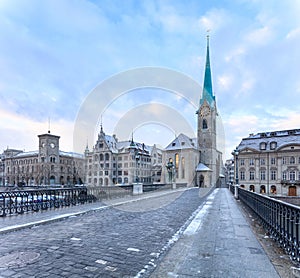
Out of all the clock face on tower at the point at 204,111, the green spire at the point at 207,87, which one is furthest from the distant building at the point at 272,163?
the green spire at the point at 207,87

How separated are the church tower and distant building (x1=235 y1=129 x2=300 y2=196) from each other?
27.1 ft

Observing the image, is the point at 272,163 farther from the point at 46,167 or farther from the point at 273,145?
the point at 46,167

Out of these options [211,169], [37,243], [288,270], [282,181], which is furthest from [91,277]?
[211,169]

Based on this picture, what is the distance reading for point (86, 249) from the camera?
4988 millimetres

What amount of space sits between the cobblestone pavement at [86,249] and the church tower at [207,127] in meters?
55.2

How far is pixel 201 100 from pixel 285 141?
2387 cm

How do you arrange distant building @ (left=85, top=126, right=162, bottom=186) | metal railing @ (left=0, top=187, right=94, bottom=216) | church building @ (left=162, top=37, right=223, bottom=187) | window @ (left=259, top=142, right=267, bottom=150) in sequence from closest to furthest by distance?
metal railing @ (left=0, top=187, right=94, bottom=216) → window @ (left=259, top=142, right=267, bottom=150) → church building @ (left=162, top=37, right=223, bottom=187) → distant building @ (left=85, top=126, right=162, bottom=186)

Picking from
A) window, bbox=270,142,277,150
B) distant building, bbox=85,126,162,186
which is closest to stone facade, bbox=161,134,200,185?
distant building, bbox=85,126,162,186

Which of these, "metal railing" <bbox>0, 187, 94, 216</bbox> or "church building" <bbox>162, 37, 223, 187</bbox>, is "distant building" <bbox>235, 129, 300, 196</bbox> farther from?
"metal railing" <bbox>0, 187, 94, 216</bbox>

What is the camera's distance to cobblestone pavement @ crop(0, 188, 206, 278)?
389 centimetres

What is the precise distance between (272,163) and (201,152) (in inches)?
695

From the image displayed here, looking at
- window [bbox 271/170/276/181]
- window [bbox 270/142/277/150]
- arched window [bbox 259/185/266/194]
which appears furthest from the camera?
arched window [bbox 259/185/266/194]

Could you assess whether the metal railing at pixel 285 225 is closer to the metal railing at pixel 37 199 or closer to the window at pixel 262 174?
the metal railing at pixel 37 199

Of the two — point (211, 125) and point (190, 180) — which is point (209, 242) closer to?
point (190, 180)
